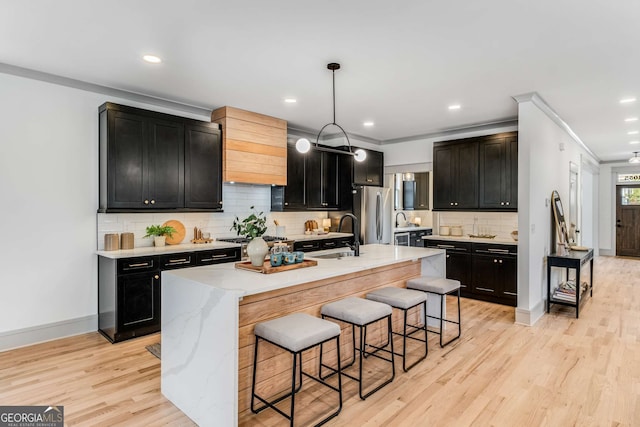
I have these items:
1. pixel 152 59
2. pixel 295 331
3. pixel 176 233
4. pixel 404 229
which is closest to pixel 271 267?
pixel 295 331

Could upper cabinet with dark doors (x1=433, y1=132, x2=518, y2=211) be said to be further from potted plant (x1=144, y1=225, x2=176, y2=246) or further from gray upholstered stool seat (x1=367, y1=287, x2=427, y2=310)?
potted plant (x1=144, y1=225, x2=176, y2=246)

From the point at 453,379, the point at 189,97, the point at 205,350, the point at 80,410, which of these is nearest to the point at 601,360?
the point at 453,379

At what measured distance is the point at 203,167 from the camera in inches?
185

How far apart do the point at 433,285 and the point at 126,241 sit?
3365 millimetres

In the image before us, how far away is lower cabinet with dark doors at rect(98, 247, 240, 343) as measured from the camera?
3729 mm

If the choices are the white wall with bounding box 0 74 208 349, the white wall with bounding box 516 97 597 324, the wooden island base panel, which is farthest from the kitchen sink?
the white wall with bounding box 0 74 208 349

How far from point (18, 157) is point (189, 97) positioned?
1825 millimetres

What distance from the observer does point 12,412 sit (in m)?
2.50

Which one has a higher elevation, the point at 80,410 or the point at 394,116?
the point at 394,116

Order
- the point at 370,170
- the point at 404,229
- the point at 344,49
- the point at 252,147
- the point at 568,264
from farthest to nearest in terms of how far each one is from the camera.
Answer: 1. the point at 404,229
2. the point at 370,170
3. the point at 252,147
4. the point at 568,264
5. the point at 344,49

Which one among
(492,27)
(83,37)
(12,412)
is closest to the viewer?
(12,412)

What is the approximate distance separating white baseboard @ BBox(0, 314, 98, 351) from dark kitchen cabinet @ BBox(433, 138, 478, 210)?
16.9ft

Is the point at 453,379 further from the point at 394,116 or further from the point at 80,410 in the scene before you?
the point at 394,116

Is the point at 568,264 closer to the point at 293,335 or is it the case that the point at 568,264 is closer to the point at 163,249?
the point at 293,335
